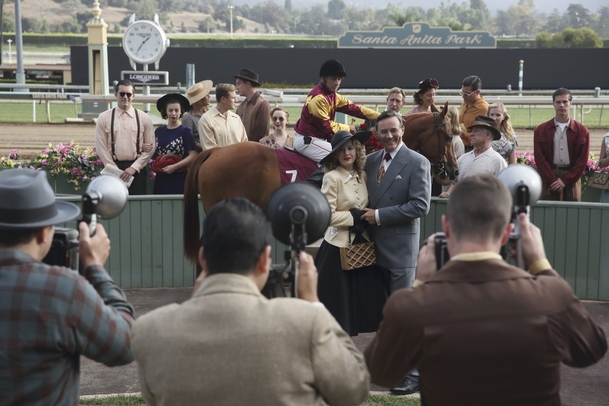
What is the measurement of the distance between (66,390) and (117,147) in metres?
5.76

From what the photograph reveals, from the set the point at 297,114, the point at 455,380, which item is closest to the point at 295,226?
the point at 455,380

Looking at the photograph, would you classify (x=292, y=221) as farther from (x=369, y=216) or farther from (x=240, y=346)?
(x=369, y=216)

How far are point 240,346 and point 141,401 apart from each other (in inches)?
111

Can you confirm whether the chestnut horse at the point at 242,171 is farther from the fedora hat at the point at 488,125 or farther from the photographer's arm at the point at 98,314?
the photographer's arm at the point at 98,314

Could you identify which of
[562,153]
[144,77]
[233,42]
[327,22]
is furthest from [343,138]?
[327,22]

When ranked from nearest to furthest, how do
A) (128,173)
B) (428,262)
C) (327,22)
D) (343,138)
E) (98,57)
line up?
(428,262), (343,138), (128,173), (98,57), (327,22)

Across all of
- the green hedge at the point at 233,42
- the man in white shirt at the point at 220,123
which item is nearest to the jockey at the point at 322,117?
the man in white shirt at the point at 220,123

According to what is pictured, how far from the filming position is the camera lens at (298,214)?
266 cm

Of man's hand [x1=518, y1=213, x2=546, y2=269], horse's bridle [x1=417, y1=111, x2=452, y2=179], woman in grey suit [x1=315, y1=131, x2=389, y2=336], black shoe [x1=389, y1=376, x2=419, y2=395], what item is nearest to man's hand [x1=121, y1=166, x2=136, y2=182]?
horse's bridle [x1=417, y1=111, x2=452, y2=179]

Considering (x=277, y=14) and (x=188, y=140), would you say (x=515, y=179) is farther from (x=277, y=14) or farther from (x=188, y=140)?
(x=277, y=14)

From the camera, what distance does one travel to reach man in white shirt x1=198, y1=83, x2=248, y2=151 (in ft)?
27.3

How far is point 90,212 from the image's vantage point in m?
2.74

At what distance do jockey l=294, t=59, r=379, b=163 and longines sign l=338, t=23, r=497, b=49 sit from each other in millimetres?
38133

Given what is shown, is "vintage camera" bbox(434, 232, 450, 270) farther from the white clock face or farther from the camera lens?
the white clock face
